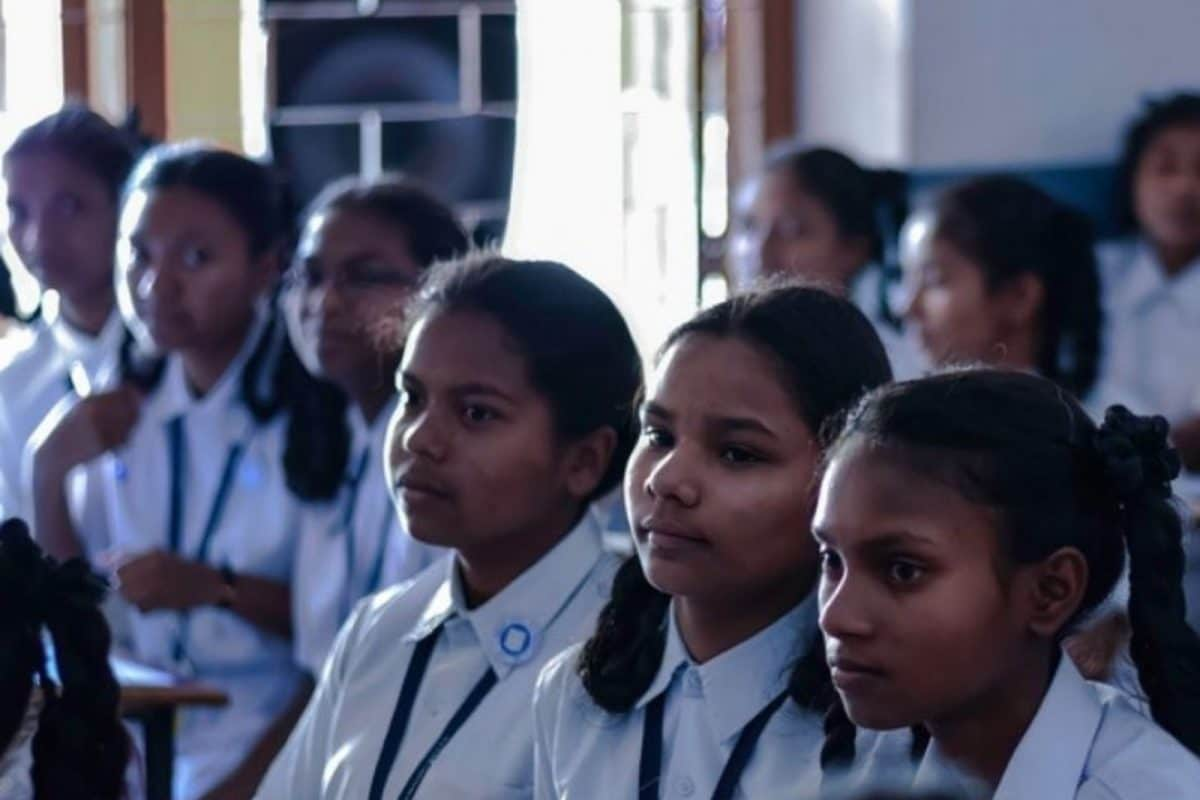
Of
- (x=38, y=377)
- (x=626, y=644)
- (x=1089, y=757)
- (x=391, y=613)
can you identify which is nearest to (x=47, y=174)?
(x=38, y=377)

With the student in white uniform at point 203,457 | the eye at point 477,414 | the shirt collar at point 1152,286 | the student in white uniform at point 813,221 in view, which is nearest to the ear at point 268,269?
the student in white uniform at point 203,457

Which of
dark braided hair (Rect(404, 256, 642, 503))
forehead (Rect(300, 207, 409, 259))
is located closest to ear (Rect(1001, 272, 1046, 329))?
forehead (Rect(300, 207, 409, 259))

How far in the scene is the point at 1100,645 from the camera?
6.72ft

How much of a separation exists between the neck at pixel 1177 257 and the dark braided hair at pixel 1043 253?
1.05 metres

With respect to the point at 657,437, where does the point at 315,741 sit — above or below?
below

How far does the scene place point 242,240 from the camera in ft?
10.8

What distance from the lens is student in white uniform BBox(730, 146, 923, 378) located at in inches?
159

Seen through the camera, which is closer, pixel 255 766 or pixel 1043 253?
pixel 255 766

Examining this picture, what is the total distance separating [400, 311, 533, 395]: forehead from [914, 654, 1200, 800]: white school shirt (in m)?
0.70

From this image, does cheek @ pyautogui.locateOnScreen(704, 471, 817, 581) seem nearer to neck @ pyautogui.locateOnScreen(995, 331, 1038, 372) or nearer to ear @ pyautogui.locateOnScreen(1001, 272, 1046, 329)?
neck @ pyautogui.locateOnScreen(995, 331, 1038, 372)

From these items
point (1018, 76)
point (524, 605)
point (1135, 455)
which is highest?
point (1018, 76)

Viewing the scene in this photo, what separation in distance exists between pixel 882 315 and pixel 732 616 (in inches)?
88.7

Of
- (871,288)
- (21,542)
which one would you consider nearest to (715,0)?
(871,288)

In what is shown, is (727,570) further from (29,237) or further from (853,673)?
(29,237)
